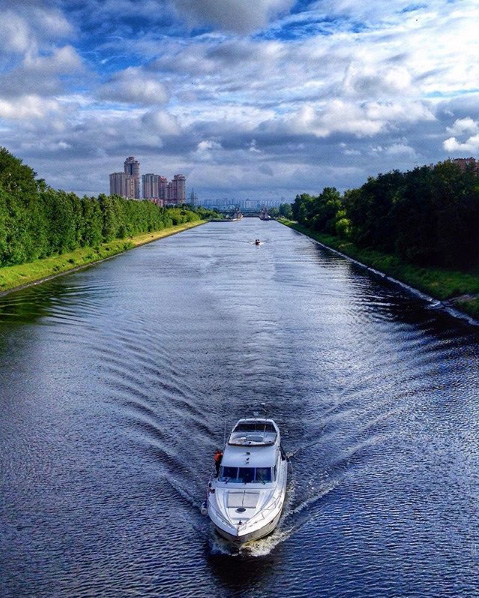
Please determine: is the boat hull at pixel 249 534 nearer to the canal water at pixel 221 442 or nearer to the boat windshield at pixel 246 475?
the canal water at pixel 221 442

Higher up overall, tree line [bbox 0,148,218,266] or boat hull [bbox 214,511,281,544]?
tree line [bbox 0,148,218,266]

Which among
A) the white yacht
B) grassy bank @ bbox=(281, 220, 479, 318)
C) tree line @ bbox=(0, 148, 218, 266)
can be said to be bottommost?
the white yacht

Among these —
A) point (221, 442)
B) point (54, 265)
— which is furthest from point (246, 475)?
point (54, 265)

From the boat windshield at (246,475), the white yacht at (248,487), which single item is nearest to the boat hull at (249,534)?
the white yacht at (248,487)

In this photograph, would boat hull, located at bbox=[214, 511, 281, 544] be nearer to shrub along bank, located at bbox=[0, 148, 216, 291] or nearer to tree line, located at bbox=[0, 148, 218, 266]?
shrub along bank, located at bbox=[0, 148, 216, 291]

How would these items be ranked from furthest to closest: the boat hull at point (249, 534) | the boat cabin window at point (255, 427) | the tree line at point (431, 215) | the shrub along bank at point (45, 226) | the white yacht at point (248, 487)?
the shrub along bank at point (45, 226), the tree line at point (431, 215), the boat cabin window at point (255, 427), the white yacht at point (248, 487), the boat hull at point (249, 534)

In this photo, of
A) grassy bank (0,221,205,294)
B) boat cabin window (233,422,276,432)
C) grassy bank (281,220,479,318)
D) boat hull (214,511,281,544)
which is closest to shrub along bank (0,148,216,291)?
grassy bank (0,221,205,294)

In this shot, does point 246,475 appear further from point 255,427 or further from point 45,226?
point 45,226

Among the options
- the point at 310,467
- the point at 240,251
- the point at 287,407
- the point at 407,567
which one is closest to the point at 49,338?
the point at 287,407
